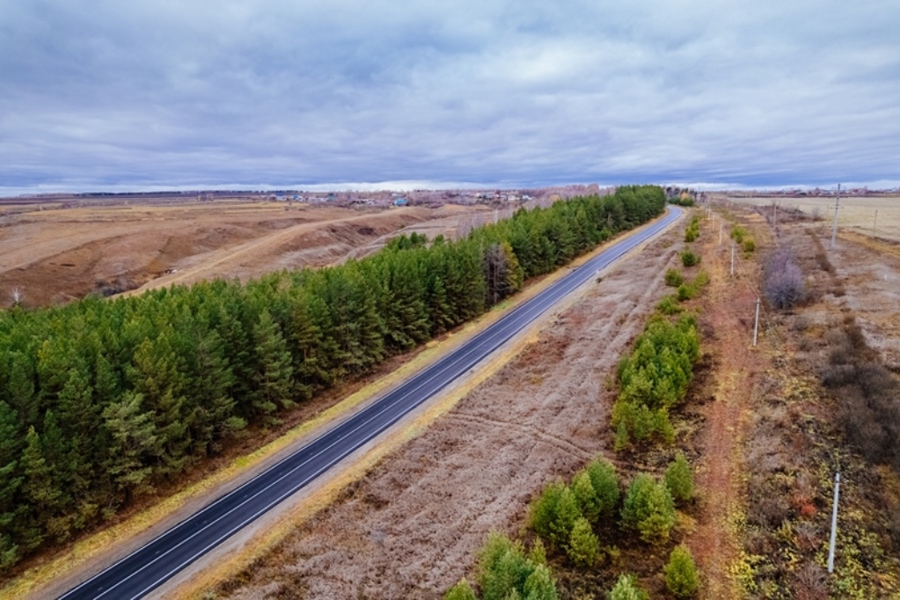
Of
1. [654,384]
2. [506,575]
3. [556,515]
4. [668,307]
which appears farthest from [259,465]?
[668,307]

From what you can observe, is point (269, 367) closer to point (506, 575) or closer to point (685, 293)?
point (506, 575)

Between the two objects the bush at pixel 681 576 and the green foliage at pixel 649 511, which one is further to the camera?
the green foliage at pixel 649 511

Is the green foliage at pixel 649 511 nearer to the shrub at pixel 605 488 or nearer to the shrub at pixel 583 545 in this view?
the shrub at pixel 605 488

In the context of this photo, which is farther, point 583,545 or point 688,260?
point 688,260

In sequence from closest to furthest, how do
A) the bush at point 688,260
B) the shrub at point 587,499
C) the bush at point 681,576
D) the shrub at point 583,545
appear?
the bush at point 681,576 < the shrub at point 583,545 < the shrub at point 587,499 < the bush at point 688,260

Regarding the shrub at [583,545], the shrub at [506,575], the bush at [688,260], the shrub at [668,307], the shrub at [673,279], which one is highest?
the bush at [688,260]

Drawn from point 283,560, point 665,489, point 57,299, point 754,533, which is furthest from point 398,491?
point 57,299

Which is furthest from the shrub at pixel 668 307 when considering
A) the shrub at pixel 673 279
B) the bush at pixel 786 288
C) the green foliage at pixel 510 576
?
the green foliage at pixel 510 576
